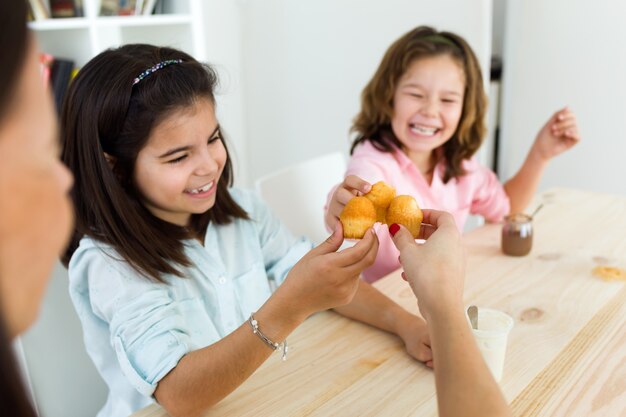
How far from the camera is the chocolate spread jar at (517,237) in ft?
4.36

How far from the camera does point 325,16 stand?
2859 mm

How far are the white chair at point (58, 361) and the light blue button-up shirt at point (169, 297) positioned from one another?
0.31 ft

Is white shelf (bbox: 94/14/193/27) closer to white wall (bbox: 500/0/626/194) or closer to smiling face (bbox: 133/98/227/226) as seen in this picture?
smiling face (bbox: 133/98/227/226)

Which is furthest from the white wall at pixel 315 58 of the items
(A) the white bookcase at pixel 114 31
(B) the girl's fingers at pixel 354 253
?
(B) the girl's fingers at pixel 354 253

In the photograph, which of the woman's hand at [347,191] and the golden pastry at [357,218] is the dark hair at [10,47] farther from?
the woman's hand at [347,191]

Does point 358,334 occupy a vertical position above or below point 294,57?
below

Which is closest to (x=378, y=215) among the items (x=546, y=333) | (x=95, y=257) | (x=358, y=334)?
(x=358, y=334)

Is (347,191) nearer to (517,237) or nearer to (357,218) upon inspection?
(357,218)

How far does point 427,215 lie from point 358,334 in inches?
10.1

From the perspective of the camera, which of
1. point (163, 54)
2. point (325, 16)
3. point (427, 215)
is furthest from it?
point (325, 16)

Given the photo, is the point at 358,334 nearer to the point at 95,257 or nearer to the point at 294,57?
the point at 95,257

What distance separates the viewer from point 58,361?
1.13 meters

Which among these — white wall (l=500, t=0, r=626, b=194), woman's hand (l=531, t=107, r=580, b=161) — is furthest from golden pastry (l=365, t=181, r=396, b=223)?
white wall (l=500, t=0, r=626, b=194)

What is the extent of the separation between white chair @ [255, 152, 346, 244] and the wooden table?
1.53 feet
